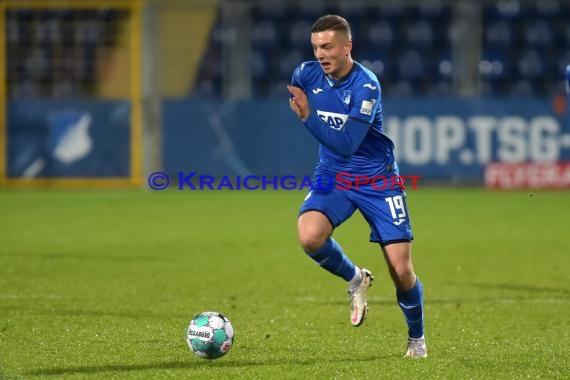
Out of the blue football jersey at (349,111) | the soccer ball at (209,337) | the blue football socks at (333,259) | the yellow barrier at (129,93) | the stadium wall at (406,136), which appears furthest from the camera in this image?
the yellow barrier at (129,93)

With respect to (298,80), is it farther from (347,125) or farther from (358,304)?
(358,304)

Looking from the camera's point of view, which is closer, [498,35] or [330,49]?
[330,49]

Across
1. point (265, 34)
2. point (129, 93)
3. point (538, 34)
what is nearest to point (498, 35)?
point (538, 34)

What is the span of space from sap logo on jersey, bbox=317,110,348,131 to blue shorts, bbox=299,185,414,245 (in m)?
0.39

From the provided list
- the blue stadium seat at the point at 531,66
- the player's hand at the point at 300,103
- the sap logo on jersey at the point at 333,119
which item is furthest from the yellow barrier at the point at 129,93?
the player's hand at the point at 300,103

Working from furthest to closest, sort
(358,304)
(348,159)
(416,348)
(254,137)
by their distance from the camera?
(254,137) < (358,304) < (348,159) < (416,348)

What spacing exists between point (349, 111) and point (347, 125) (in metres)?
0.13

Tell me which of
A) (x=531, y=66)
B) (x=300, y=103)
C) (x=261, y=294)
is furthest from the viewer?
(x=531, y=66)

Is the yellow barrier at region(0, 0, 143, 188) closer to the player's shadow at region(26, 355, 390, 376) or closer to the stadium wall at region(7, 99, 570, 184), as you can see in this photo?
the stadium wall at region(7, 99, 570, 184)

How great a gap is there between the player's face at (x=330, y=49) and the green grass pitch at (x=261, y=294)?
168 cm

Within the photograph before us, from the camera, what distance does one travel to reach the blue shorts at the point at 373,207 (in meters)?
6.51

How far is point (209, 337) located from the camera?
6.26m

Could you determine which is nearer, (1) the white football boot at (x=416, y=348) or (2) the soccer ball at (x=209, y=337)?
(2) the soccer ball at (x=209, y=337)

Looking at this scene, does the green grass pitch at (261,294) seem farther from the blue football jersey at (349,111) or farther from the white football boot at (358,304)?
the blue football jersey at (349,111)
